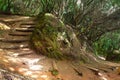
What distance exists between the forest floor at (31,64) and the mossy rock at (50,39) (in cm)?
29

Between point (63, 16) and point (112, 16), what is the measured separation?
3.29 metres

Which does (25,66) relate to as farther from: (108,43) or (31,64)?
(108,43)

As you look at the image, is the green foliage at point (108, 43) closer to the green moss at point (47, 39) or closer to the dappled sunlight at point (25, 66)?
the green moss at point (47, 39)

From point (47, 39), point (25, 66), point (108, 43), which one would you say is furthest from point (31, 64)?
point (108, 43)

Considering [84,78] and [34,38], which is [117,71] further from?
[34,38]

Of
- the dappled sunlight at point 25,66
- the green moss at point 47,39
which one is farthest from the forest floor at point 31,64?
the green moss at point 47,39

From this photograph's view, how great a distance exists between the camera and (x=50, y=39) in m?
11.3

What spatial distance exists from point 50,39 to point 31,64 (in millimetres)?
2016

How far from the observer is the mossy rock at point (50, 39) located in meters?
10.9

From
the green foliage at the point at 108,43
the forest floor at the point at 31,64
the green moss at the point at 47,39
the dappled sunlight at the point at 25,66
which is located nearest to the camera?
the dappled sunlight at the point at 25,66

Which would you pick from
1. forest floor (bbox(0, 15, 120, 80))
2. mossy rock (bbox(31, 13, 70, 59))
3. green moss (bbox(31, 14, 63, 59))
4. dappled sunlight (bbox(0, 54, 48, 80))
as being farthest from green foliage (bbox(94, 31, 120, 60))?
dappled sunlight (bbox(0, 54, 48, 80))

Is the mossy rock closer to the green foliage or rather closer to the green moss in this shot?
the green moss

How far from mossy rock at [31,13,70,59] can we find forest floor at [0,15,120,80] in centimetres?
29

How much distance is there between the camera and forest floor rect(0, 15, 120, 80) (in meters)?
8.86
